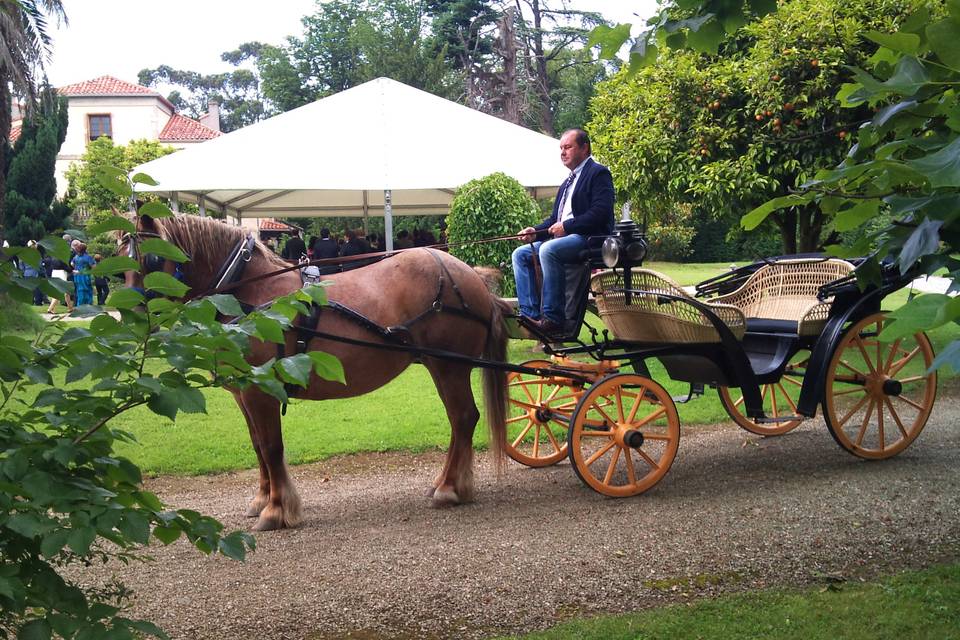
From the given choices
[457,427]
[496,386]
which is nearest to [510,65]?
[496,386]

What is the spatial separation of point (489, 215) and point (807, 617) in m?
8.71

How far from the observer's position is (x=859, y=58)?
30.8 feet

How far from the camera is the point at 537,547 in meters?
4.80

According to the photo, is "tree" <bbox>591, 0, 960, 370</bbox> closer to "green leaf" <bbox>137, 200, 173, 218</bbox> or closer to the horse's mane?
"green leaf" <bbox>137, 200, 173, 218</bbox>

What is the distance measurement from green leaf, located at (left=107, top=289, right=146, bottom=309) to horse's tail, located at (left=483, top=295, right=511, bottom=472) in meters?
3.95

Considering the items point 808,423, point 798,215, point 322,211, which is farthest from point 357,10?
point 808,423

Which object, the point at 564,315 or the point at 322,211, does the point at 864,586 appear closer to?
the point at 564,315

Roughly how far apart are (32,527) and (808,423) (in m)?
7.29

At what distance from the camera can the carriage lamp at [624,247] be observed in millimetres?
5508

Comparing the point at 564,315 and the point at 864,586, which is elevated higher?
the point at 564,315

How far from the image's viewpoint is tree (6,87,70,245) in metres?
27.5

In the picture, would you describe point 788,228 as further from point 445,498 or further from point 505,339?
point 445,498

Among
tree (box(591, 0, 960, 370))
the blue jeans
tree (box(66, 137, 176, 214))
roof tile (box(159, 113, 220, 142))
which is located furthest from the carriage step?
roof tile (box(159, 113, 220, 142))

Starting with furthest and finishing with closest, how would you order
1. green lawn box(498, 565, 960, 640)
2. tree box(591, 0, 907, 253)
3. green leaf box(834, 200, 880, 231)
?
tree box(591, 0, 907, 253) < green lawn box(498, 565, 960, 640) < green leaf box(834, 200, 880, 231)
